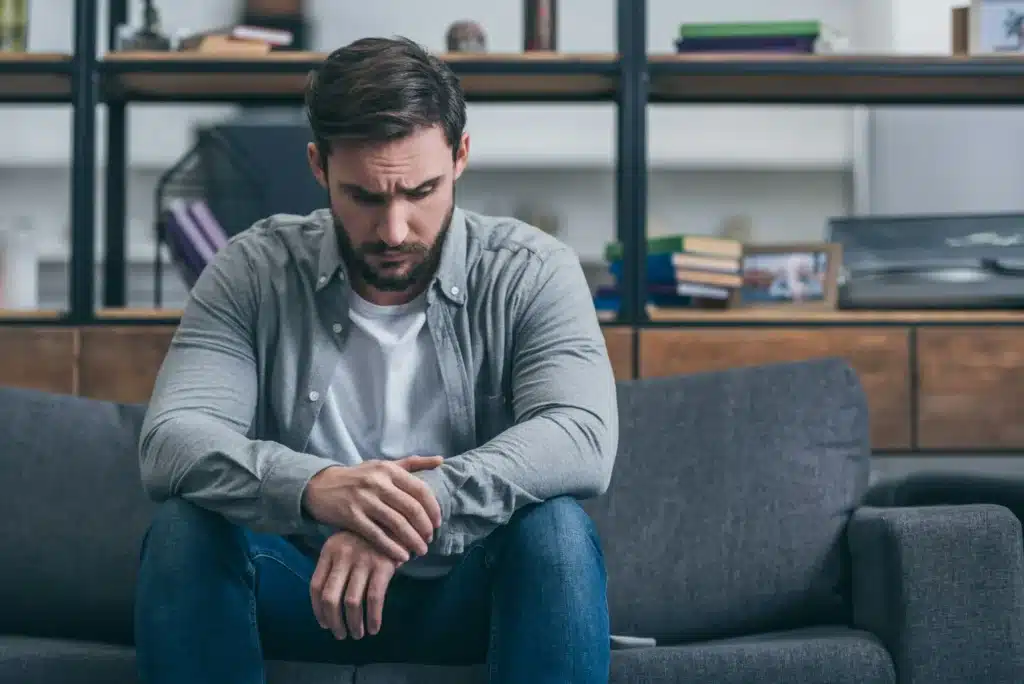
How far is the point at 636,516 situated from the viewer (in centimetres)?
191

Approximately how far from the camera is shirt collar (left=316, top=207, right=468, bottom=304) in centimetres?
168

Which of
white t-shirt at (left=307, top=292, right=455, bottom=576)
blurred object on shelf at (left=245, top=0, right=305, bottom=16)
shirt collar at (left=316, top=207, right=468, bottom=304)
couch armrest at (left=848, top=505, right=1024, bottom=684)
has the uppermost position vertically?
blurred object on shelf at (left=245, top=0, right=305, bottom=16)

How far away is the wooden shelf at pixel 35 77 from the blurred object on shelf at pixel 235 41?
26 cm

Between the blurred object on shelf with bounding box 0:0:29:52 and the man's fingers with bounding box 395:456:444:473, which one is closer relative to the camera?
the man's fingers with bounding box 395:456:444:473

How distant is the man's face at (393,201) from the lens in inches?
61.6

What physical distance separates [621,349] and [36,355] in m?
1.16

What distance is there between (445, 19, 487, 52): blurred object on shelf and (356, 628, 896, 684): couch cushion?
4.60ft

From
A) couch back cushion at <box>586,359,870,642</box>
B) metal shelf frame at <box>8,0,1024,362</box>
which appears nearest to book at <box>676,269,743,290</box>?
metal shelf frame at <box>8,0,1024,362</box>

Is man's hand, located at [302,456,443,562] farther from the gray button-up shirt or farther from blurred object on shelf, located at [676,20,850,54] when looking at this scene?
blurred object on shelf, located at [676,20,850,54]

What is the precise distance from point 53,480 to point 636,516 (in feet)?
2.98

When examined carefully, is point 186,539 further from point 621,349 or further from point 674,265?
point 674,265

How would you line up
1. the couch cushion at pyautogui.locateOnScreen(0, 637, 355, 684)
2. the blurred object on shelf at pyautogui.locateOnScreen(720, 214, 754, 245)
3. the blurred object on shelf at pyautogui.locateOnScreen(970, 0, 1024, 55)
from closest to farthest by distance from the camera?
the couch cushion at pyautogui.locateOnScreen(0, 637, 355, 684)
the blurred object on shelf at pyautogui.locateOnScreen(970, 0, 1024, 55)
the blurred object on shelf at pyautogui.locateOnScreen(720, 214, 754, 245)

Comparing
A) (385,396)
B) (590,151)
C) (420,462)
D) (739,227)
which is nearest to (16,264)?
(385,396)

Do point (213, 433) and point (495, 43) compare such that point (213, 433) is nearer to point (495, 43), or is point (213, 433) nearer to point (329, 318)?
point (329, 318)
